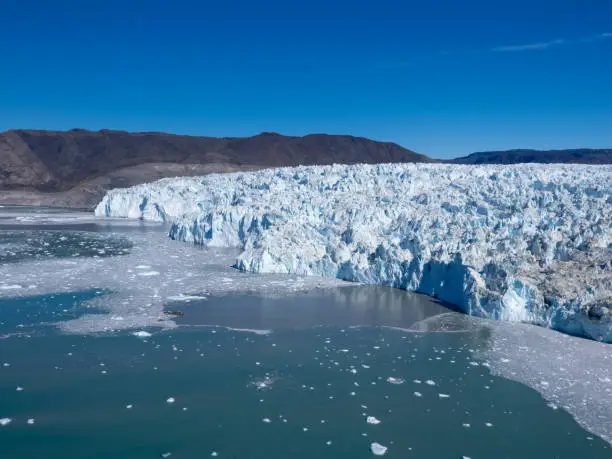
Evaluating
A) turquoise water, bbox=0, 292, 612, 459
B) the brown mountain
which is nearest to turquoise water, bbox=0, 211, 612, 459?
turquoise water, bbox=0, 292, 612, 459

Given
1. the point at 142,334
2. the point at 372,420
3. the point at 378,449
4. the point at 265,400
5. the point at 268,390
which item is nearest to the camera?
the point at 378,449

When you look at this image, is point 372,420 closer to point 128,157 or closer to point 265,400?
point 265,400

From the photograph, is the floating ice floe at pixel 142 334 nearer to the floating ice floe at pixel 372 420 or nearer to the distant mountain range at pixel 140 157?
the floating ice floe at pixel 372 420

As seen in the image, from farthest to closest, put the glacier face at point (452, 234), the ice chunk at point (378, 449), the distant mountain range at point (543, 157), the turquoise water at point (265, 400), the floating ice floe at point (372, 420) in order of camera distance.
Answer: the distant mountain range at point (543, 157)
the glacier face at point (452, 234)
the floating ice floe at point (372, 420)
the turquoise water at point (265, 400)
the ice chunk at point (378, 449)

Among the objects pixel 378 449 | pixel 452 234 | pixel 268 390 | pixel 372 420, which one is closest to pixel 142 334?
pixel 268 390

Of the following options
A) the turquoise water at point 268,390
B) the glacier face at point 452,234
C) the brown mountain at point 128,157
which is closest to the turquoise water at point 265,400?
the turquoise water at point 268,390

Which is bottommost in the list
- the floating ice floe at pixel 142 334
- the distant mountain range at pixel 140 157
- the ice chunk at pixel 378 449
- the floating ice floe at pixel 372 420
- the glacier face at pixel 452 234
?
the ice chunk at pixel 378 449
